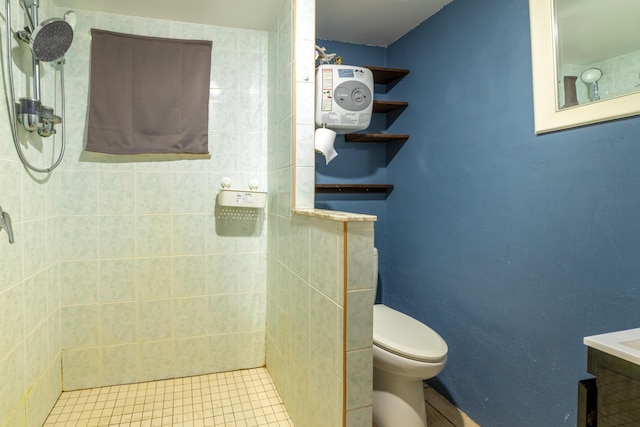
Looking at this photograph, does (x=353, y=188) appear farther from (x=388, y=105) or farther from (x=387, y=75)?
(x=387, y=75)

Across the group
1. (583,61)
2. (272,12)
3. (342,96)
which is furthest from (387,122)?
(583,61)

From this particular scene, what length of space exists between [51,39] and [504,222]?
208 centimetres

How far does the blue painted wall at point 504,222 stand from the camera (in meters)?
1.24

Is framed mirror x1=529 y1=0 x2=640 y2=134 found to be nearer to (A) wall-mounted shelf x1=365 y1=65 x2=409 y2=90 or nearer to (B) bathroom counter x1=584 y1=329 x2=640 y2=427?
(B) bathroom counter x1=584 y1=329 x2=640 y2=427

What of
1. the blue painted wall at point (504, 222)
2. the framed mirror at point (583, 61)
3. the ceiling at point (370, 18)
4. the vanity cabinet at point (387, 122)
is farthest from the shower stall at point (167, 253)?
the framed mirror at point (583, 61)

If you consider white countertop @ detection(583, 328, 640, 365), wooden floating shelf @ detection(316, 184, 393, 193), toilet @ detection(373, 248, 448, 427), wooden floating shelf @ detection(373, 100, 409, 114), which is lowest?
toilet @ detection(373, 248, 448, 427)

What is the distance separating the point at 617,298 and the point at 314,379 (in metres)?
1.12

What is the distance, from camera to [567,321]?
1.35 m

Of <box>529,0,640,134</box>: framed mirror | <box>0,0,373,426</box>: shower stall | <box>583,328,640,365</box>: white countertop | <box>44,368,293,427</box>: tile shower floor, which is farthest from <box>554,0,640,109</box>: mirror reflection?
<box>44,368,293,427</box>: tile shower floor

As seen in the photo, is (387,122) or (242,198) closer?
(242,198)

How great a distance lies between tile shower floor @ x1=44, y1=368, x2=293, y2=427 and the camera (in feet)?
5.76

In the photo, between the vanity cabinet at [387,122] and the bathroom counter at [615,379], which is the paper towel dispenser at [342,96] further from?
the bathroom counter at [615,379]

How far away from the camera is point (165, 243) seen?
6.93 feet

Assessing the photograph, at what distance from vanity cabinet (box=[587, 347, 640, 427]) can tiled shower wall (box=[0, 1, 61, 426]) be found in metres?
1.93
